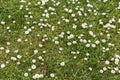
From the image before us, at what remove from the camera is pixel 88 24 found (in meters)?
10.5

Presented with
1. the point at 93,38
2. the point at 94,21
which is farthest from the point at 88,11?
the point at 93,38

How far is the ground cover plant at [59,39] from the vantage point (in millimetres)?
9000

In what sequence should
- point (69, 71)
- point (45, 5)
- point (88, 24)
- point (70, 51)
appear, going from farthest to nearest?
point (45, 5) → point (88, 24) → point (70, 51) → point (69, 71)

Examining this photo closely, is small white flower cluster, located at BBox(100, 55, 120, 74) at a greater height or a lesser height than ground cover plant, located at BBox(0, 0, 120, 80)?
lesser

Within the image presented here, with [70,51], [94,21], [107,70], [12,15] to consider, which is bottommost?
[107,70]

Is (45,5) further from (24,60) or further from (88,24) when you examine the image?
(24,60)

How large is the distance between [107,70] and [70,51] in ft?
4.17

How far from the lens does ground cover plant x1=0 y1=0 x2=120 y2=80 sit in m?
9.00

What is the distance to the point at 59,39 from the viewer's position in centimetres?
1002

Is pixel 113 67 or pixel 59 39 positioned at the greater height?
pixel 59 39

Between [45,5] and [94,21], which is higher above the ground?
[45,5]

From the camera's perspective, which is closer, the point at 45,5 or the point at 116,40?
the point at 116,40

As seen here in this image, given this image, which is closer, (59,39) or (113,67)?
(113,67)

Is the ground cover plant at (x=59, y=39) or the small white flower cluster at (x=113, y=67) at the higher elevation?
the ground cover plant at (x=59, y=39)
